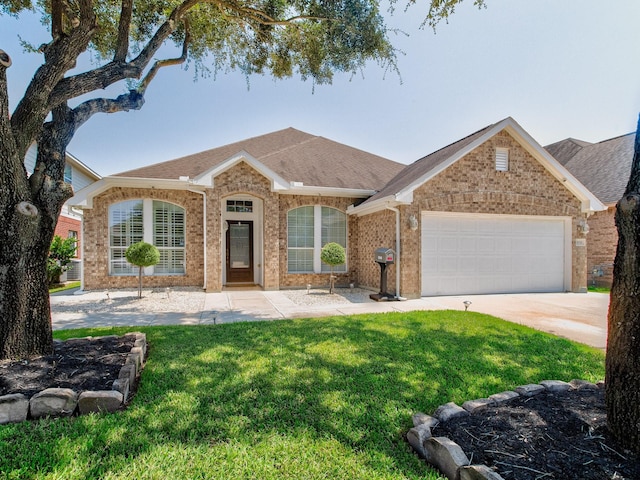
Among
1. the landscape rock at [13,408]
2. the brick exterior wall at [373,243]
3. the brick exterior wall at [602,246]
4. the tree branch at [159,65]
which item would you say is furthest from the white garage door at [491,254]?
the landscape rock at [13,408]

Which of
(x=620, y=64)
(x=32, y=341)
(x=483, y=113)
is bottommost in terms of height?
(x=32, y=341)

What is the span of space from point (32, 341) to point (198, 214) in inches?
336

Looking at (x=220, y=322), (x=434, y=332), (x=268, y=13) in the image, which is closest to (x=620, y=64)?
(x=434, y=332)

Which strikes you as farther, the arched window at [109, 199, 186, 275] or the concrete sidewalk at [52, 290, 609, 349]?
the arched window at [109, 199, 186, 275]

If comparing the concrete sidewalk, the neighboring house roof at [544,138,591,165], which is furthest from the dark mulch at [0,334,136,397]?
the neighboring house roof at [544,138,591,165]

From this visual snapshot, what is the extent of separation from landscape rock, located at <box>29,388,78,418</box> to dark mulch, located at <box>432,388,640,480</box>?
3.28 meters

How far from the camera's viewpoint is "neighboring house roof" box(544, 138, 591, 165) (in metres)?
19.3

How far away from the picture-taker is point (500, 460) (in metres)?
2.38

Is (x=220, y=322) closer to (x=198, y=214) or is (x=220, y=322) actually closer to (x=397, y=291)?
(x=397, y=291)

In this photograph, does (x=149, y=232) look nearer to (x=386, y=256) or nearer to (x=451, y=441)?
(x=386, y=256)

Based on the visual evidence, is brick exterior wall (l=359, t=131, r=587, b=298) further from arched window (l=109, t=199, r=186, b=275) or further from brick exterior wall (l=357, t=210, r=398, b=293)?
arched window (l=109, t=199, r=186, b=275)

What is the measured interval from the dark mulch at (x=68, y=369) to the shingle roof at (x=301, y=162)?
24.9 ft

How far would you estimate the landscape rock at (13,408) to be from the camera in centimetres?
305

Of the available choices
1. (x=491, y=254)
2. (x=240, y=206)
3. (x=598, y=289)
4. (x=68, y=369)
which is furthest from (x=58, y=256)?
(x=598, y=289)
